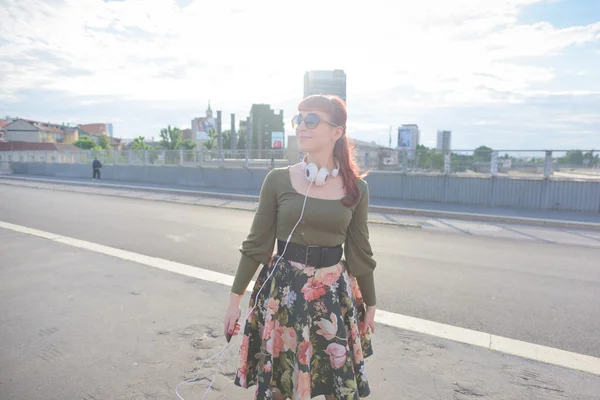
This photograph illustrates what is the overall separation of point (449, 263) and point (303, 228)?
→ 553cm

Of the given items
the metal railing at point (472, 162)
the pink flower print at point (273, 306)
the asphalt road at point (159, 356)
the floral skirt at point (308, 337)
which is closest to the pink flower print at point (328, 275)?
the floral skirt at point (308, 337)

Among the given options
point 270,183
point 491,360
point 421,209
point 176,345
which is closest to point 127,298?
point 176,345

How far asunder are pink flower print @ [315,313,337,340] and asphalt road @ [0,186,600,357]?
9.02ft

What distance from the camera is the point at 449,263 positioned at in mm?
6945

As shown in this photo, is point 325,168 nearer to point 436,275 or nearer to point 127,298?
point 127,298

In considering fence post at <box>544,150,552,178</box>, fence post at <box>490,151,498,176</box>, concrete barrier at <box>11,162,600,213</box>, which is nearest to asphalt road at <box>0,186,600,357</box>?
concrete barrier at <box>11,162,600,213</box>

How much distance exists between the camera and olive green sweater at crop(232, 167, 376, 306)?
2.14 meters

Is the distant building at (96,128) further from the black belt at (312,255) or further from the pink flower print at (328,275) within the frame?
the pink flower print at (328,275)

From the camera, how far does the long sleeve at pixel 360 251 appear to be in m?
2.30

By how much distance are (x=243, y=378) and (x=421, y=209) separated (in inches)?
471

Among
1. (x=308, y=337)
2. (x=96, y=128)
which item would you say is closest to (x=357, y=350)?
(x=308, y=337)

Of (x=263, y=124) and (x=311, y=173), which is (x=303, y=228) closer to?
(x=311, y=173)

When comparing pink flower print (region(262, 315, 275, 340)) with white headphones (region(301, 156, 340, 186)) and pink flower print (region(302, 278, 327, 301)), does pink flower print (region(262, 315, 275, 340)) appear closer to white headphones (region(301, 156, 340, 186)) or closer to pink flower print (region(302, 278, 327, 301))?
pink flower print (region(302, 278, 327, 301))

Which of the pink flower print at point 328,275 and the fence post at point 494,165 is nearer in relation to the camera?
the pink flower print at point 328,275
